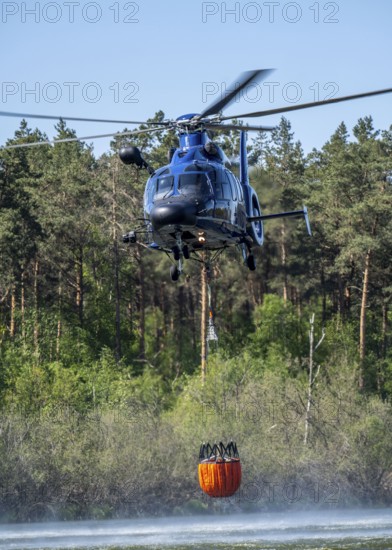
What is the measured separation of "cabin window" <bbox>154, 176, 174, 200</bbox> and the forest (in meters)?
21.8

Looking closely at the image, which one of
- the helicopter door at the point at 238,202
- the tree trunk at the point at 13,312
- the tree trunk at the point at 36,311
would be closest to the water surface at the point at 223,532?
the helicopter door at the point at 238,202

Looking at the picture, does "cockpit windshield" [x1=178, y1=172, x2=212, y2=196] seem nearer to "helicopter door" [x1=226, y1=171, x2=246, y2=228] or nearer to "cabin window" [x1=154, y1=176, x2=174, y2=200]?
"cabin window" [x1=154, y1=176, x2=174, y2=200]

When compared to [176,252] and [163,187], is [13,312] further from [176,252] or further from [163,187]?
[163,187]

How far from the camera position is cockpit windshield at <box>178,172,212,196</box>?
21828 mm

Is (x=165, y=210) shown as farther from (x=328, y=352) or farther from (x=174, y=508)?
(x=328, y=352)

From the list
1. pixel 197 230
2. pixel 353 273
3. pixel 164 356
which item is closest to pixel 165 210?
pixel 197 230

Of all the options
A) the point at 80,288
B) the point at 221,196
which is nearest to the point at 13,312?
the point at 80,288

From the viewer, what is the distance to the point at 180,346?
2393 inches

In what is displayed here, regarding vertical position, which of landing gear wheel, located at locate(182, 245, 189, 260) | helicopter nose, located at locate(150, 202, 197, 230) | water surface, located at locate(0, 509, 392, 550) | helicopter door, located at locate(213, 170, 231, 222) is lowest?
water surface, located at locate(0, 509, 392, 550)

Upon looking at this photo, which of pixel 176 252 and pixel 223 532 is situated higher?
pixel 176 252

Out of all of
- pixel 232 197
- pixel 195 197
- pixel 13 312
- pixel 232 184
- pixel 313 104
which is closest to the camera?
pixel 313 104

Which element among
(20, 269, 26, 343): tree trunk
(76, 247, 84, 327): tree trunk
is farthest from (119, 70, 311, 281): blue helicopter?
(76, 247, 84, 327): tree trunk

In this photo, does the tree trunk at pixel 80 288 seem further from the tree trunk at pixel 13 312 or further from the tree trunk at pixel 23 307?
the tree trunk at pixel 13 312

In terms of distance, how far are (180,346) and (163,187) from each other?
39162mm
